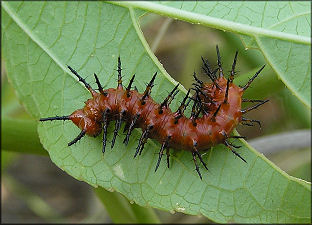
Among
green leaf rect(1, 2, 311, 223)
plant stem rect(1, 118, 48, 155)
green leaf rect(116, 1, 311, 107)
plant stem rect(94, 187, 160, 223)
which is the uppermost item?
green leaf rect(116, 1, 311, 107)

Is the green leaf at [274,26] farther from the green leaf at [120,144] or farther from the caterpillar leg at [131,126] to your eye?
the caterpillar leg at [131,126]

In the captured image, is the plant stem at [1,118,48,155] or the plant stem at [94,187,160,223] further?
the plant stem at [94,187,160,223]

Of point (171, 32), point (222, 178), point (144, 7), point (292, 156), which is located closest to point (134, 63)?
point (144, 7)

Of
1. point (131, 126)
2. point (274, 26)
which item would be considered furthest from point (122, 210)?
point (274, 26)

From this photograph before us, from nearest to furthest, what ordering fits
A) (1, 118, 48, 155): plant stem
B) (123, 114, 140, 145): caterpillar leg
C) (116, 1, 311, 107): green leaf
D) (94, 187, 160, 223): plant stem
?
(116, 1, 311, 107): green leaf, (123, 114, 140, 145): caterpillar leg, (1, 118, 48, 155): plant stem, (94, 187, 160, 223): plant stem

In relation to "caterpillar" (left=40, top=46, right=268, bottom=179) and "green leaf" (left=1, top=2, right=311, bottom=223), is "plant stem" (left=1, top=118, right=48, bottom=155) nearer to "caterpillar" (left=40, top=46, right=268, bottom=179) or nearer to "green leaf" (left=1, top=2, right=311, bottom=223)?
"green leaf" (left=1, top=2, right=311, bottom=223)

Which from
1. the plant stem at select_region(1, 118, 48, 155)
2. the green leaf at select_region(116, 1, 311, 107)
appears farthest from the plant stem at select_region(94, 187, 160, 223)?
the green leaf at select_region(116, 1, 311, 107)

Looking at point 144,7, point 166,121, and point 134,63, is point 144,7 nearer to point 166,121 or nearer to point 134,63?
point 134,63

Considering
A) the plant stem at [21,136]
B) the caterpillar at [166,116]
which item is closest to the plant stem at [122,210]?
the plant stem at [21,136]
